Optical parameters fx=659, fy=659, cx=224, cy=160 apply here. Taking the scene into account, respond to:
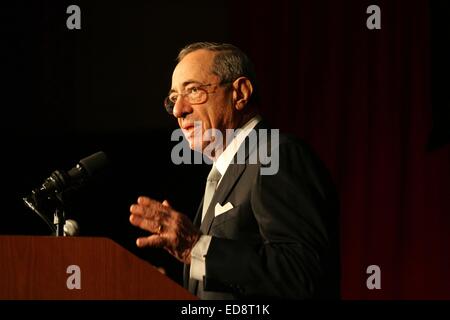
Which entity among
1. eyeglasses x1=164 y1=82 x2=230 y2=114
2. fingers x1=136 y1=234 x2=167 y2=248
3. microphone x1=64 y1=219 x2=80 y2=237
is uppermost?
eyeglasses x1=164 y1=82 x2=230 y2=114

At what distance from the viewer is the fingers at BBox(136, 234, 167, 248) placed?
1429mm

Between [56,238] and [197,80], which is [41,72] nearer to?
[197,80]

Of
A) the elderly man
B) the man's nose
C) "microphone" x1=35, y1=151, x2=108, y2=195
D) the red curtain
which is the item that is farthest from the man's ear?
the red curtain

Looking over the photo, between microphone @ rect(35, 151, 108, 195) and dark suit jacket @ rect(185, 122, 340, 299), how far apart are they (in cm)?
35

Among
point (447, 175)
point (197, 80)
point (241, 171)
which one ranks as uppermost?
point (197, 80)

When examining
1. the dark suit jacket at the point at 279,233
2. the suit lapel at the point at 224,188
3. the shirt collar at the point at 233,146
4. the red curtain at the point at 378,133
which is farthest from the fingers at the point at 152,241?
the red curtain at the point at 378,133

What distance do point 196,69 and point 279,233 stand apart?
62 cm

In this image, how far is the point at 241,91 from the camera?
202cm

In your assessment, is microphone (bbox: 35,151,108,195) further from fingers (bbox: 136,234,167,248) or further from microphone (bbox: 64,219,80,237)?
fingers (bbox: 136,234,167,248)

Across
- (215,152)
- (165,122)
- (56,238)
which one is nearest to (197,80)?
(215,152)

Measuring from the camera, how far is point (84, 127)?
376 cm

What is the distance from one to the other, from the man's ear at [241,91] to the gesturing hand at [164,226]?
2.00ft

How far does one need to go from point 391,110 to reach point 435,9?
0.60m

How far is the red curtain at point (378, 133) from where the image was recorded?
370 centimetres
